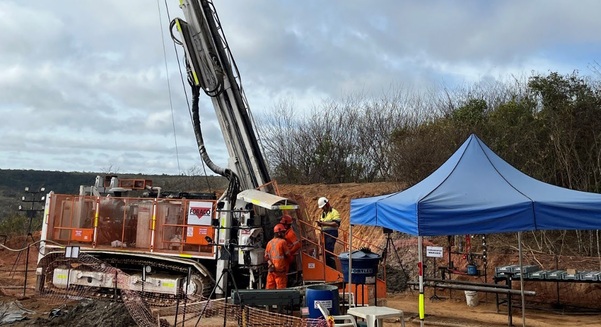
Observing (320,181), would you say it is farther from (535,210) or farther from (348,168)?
(535,210)

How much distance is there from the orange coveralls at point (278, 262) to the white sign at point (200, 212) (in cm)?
202

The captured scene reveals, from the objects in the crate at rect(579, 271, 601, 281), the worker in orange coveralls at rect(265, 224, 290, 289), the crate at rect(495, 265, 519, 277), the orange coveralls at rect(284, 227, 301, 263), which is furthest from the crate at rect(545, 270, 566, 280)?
the worker in orange coveralls at rect(265, 224, 290, 289)

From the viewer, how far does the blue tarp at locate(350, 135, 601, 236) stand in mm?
7215

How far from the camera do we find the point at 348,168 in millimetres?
28000

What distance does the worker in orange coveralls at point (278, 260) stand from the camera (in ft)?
30.7

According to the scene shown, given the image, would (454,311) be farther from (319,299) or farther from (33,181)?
(33,181)

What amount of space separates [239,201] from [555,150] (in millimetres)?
10455

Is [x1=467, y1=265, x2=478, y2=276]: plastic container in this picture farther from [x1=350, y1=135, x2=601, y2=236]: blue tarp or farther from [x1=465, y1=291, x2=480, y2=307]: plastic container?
[x1=350, y1=135, x2=601, y2=236]: blue tarp

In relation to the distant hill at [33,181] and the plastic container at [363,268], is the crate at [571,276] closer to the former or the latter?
the plastic container at [363,268]

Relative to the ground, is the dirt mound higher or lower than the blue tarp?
lower

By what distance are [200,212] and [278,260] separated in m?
2.48

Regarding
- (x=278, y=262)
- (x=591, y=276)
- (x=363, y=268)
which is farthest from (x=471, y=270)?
(x=278, y=262)

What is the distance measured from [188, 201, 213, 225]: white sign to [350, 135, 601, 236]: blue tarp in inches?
164

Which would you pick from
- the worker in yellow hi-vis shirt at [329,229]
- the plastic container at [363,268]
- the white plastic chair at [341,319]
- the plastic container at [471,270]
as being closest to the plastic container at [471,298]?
the plastic container at [471,270]
